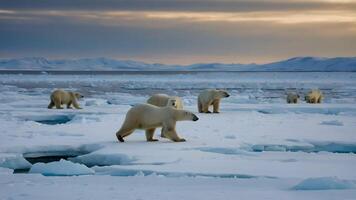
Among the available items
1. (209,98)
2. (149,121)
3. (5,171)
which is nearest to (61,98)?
(209,98)

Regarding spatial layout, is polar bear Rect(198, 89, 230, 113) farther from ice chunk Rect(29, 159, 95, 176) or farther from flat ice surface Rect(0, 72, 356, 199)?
ice chunk Rect(29, 159, 95, 176)

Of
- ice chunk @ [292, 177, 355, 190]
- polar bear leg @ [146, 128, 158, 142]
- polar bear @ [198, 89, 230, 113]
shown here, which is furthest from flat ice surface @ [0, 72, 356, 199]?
polar bear @ [198, 89, 230, 113]

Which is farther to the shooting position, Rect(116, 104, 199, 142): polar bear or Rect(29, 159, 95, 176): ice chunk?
Rect(116, 104, 199, 142): polar bear

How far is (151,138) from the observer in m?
9.98

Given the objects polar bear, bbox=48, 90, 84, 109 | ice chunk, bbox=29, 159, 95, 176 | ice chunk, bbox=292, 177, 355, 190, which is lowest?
polar bear, bbox=48, 90, 84, 109

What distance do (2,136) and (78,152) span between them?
6.05 feet

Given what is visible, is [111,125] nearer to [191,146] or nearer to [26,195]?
[191,146]

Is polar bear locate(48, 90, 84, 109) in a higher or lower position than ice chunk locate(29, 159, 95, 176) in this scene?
lower

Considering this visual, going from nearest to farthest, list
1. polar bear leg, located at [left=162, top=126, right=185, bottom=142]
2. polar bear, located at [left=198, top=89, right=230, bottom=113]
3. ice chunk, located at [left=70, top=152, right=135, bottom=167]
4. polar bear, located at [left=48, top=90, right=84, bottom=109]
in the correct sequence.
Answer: ice chunk, located at [left=70, top=152, right=135, bottom=167]
polar bear leg, located at [left=162, top=126, right=185, bottom=142]
polar bear, located at [left=198, top=89, right=230, bottom=113]
polar bear, located at [left=48, top=90, right=84, bottom=109]

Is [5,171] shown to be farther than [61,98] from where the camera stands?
No

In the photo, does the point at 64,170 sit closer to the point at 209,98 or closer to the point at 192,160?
the point at 192,160

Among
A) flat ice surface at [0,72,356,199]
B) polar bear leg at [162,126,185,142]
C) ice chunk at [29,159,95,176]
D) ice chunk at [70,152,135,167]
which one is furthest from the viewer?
polar bear leg at [162,126,185,142]

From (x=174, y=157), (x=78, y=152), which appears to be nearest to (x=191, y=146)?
(x=174, y=157)

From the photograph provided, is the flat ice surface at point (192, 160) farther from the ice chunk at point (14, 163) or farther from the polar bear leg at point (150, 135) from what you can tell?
the polar bear leg at point (150, 135)
